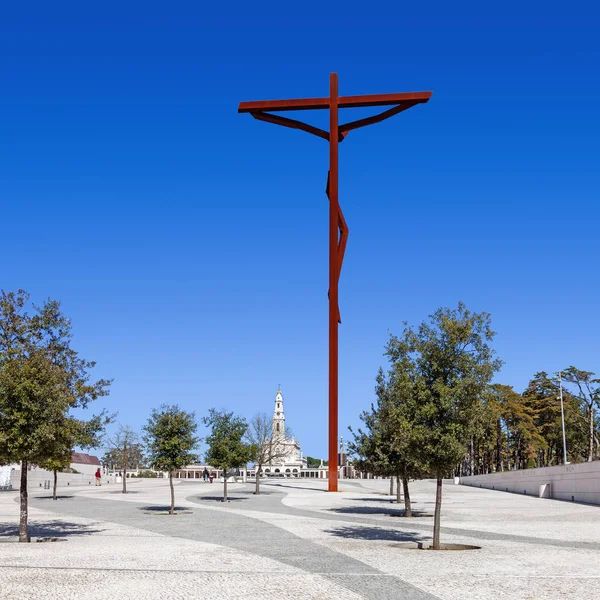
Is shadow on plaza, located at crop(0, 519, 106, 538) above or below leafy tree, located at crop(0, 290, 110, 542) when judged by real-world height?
below

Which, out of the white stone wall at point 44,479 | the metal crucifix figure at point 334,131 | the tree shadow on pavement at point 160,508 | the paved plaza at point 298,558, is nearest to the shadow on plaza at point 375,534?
the paved plaza at point 298,558

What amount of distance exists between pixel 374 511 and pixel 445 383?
18040 millimetres

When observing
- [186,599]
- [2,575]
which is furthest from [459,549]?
[2,575]

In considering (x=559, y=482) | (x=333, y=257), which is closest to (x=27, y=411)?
(x=333, y=257)

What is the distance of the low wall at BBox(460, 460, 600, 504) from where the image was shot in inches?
1651

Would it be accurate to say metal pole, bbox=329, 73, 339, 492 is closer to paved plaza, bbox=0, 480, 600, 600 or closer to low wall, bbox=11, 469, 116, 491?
paved plaza, bbox=0, 480, 600, 600

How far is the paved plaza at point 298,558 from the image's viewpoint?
13195 millimetres

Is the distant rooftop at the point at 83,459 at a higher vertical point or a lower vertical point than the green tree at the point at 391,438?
lower

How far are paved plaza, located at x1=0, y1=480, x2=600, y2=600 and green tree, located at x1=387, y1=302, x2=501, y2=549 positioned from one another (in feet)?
8.68

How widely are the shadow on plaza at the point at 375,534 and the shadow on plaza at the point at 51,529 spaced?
28.1 ft

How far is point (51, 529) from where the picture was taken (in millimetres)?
26281

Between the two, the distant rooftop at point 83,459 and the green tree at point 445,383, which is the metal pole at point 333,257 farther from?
the distant rooftop at point 83,459

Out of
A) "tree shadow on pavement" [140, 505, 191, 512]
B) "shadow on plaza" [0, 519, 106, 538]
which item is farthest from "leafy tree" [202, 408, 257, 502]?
"shadow on plaza" [0, 519, 106, 538]

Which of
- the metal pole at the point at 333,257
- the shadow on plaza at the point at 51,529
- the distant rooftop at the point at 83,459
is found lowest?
the distant rooftop at the point at 83,459
